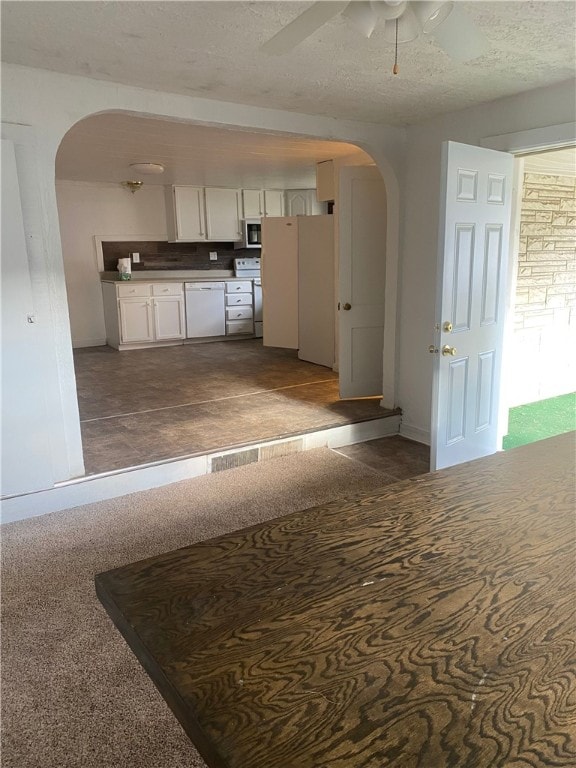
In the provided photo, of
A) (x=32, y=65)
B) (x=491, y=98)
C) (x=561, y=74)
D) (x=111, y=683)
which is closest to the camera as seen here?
(x=111, y=683)

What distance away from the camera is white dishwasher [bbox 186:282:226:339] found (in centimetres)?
762

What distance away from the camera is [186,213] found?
7633 millimetres

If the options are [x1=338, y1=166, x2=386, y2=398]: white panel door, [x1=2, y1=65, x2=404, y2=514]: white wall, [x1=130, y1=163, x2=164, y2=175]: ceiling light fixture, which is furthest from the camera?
[x1=130, y1=163, x2=164, y2=175]: ceiling light fixture

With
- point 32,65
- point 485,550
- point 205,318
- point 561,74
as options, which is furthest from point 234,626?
point 205,318

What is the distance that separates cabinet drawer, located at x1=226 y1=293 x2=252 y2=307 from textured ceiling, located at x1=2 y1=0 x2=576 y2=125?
461 cm

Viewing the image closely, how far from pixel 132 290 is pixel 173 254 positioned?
1.20 m

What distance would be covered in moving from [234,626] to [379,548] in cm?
40

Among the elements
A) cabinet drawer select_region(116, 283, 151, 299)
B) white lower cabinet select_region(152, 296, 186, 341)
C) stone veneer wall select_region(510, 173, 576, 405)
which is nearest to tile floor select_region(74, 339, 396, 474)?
white lower cabinet select_region(152, 296, 186, 341)

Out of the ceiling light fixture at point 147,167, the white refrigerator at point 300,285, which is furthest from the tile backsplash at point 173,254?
the ceiling light fixture at point 147,167

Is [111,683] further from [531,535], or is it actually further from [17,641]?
[531,535]

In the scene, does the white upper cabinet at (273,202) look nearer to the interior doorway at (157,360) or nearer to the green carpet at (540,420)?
the interior doorway at (157,360)

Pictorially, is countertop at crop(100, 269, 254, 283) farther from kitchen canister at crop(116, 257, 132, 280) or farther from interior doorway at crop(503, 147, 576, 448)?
interior doorway at crop(503, 147, 576, 448)

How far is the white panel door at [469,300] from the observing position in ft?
9.80

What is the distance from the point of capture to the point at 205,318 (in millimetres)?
7777
